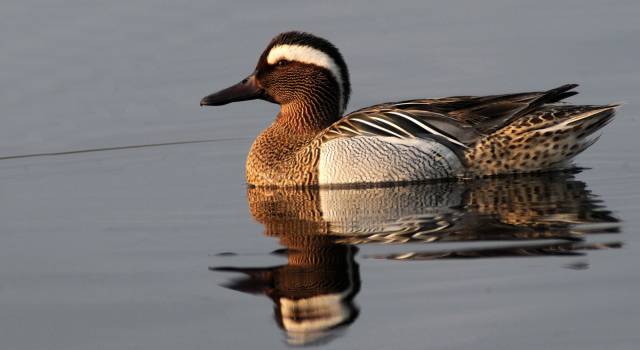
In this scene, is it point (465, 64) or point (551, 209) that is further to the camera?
point (465, 64)

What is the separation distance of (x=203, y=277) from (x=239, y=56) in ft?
27.0

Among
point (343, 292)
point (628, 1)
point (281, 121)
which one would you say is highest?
point (628, 1)

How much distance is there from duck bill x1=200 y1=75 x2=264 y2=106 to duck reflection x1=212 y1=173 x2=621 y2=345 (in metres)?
1.20

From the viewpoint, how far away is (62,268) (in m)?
10.0

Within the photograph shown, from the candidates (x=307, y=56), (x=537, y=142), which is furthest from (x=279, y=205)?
(x=537, y=142)

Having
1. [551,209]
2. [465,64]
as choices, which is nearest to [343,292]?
[551,209]

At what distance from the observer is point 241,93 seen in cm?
1397

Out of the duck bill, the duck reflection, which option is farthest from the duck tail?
the duck bill

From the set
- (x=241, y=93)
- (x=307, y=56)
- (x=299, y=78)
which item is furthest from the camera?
(x=241, y=93)

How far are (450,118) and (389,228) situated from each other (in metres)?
2.62

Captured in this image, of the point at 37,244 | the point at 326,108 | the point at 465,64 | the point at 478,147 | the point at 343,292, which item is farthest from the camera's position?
the point at 465,64

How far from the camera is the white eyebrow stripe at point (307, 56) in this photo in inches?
535

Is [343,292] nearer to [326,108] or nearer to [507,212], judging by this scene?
[507,212]

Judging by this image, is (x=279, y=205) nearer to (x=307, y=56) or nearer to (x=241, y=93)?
(x=307, y=56)
